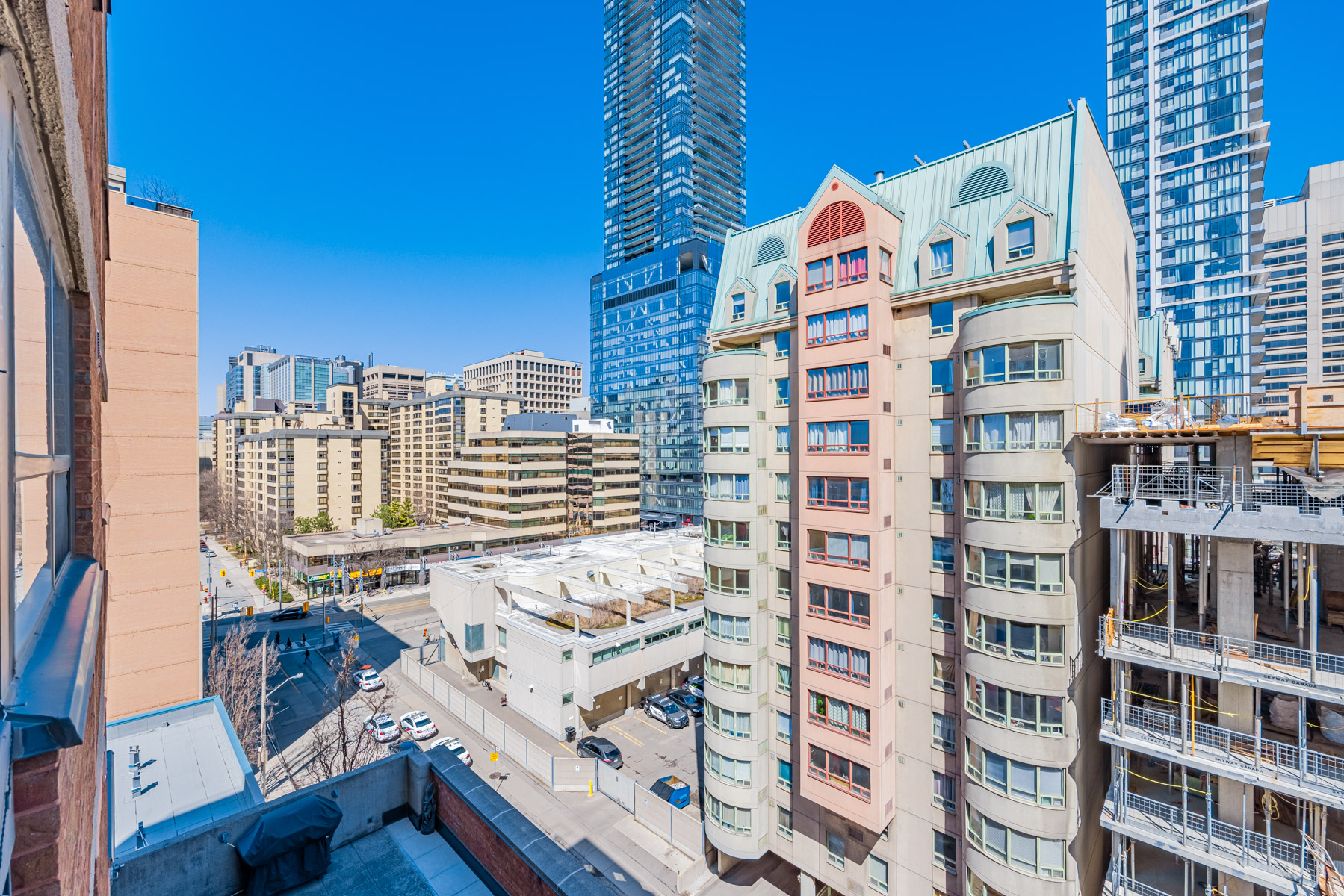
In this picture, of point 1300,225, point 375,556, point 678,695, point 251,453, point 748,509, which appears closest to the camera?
point 748,509

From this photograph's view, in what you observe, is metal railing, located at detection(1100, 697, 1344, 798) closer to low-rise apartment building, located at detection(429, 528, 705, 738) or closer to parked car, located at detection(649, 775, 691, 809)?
parked car, located at detection(649, 775, 691, 809)

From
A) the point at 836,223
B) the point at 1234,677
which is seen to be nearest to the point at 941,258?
the point at 836,223

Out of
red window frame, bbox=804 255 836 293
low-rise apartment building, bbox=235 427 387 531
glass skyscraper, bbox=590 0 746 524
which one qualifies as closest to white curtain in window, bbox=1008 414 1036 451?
red window frame, bbox=804 255 836 293

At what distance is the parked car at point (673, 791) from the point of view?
27281 mm

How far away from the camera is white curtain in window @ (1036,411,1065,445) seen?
15.5 m

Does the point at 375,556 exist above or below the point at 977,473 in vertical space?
below

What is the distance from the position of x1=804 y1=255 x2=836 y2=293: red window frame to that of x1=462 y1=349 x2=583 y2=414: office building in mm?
130056

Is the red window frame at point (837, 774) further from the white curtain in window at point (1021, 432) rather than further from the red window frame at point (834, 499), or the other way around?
the white curtain in window at point (1021, 432)

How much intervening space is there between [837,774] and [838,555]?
23.9ft

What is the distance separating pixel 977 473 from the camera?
54.1 feet

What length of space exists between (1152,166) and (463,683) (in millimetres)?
95277

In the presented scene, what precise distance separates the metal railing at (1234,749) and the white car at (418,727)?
32.5 metres

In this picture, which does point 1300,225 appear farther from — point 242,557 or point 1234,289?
point 242,557

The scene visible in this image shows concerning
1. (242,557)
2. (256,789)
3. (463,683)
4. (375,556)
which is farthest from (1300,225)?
(242,557)
